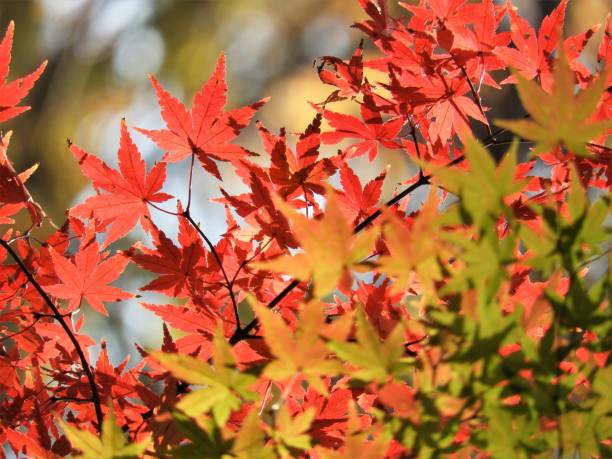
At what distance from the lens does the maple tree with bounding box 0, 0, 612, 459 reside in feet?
1.39

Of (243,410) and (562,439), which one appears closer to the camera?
(562,439)

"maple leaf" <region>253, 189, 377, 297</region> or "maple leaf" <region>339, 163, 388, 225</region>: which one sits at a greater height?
"maple leaf" <region>253, 189, 377, 297</region>

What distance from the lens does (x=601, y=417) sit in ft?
1.46

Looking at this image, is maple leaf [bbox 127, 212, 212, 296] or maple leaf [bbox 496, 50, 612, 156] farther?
maple leaf [bbox 127, 212, 212, 296]

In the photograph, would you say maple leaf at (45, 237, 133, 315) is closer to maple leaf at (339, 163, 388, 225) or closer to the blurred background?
maple leaf at (339, 163, 388, 225)

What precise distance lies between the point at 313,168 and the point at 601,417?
1.49ft

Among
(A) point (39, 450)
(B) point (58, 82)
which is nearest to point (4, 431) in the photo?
(A) point (39, 450)

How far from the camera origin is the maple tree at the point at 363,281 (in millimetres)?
424

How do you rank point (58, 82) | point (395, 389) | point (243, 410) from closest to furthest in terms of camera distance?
1. point (395, 389)
2. point (243, 410)
3. point (58, 82)

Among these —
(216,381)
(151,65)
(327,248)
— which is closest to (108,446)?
(216,381)

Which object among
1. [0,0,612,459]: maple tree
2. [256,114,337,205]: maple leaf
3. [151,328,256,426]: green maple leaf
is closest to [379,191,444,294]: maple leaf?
[0,0,612,459]: maple tree

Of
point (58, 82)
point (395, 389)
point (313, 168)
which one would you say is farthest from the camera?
point (58, 82)

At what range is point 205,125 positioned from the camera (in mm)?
812

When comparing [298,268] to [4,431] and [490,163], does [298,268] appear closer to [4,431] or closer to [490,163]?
[490,163]
